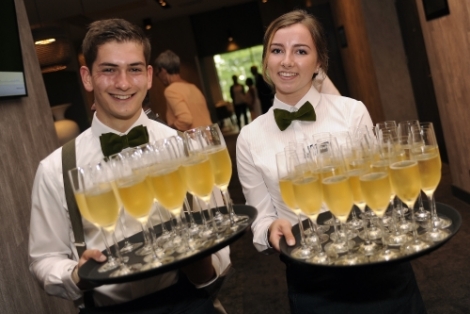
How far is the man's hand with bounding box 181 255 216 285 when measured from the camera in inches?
74.2

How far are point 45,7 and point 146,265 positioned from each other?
9.08m

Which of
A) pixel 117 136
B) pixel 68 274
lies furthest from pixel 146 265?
pixel 117 136

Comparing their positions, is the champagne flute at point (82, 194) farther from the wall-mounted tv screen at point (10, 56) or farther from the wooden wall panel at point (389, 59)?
the wooden wall panel at point (389, 59)

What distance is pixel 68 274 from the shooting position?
184 cm

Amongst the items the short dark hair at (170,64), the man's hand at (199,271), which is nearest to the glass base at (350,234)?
the man's hand at (199,271)

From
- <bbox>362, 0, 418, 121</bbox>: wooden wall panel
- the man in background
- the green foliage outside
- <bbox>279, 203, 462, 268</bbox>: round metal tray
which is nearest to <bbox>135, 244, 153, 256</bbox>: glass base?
<bbox>279, 203, 462, 268</bbox>: round metal tray

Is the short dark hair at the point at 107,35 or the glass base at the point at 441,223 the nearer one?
the glass base at the point at 441,223

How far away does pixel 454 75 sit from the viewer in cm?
484

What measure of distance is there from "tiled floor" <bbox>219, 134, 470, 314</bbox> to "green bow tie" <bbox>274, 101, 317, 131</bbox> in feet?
6.26

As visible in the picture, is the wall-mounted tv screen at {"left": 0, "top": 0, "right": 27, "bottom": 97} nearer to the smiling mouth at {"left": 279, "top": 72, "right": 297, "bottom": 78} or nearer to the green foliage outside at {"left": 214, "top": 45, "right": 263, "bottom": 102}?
the smiling mouth at {"left": 279, "top": 72, "right": 297, "bottom": 78}

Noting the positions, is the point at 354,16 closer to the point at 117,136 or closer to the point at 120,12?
the point at 120,12

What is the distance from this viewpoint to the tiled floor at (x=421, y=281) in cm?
356

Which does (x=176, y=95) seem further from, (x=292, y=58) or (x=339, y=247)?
(x=339, y=247)

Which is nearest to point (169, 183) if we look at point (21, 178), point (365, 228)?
point (365, 228)
